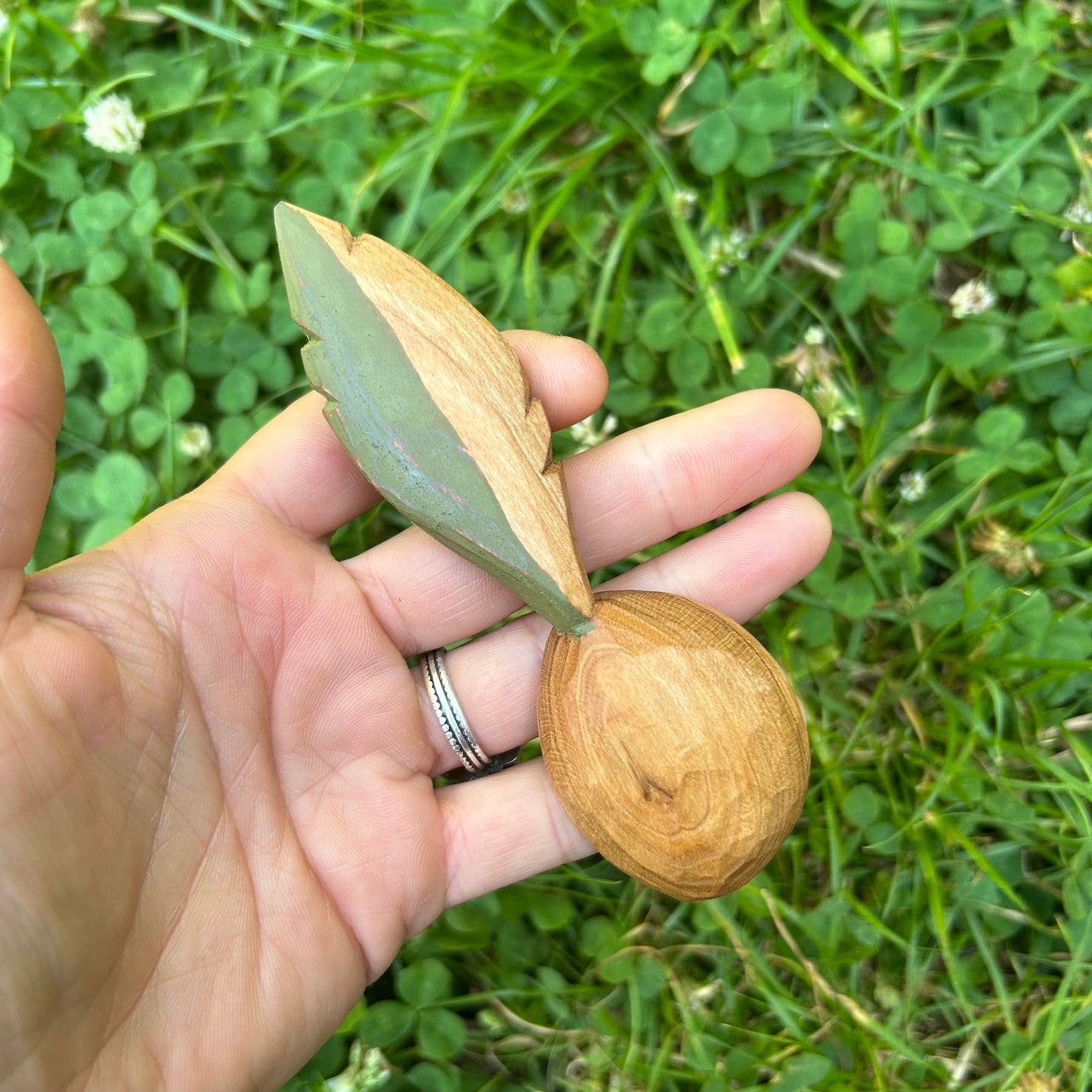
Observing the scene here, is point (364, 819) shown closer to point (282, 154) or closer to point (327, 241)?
point (327, 241)

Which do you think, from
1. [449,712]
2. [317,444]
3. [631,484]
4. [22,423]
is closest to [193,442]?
[317,444]

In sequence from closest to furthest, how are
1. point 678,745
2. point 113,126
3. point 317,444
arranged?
point 678,745 < point 317,444 < point 113,126

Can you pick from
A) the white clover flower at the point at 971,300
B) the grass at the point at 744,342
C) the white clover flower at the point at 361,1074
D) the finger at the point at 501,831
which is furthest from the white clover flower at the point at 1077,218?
the white clover flower at the point at 361,1074

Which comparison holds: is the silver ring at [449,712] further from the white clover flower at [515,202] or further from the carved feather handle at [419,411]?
the white clover flower at [515,202]

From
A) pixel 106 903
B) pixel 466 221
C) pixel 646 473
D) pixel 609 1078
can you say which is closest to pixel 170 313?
pixel 466 221

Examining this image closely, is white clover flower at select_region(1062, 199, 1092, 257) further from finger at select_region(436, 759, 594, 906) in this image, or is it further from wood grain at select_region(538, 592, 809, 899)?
finger at select_region(436, 759, 594, 906)

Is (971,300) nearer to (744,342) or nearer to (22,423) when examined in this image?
(744,342)
